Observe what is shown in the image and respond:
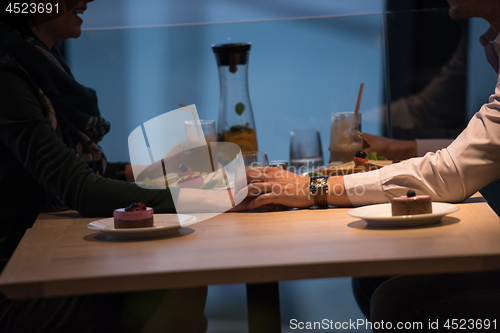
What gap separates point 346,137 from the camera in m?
1.71

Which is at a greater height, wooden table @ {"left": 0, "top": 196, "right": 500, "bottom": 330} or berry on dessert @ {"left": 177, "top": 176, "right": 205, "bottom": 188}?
berry on dessert @ {"left": 177, "top": 176, "right": 205, "bottom": 188}

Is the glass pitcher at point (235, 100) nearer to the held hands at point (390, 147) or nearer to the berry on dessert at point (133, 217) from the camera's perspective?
the held hands at point (390, 147)

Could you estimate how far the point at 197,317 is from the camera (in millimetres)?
1137

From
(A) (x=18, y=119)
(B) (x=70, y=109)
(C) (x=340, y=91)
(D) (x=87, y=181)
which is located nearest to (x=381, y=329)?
(D) (x=87, y=181)

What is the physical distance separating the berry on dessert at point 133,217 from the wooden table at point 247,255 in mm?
40

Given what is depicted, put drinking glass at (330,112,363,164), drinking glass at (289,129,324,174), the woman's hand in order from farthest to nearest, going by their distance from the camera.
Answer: drinking glass at (289,129,324,174) → drinking glass at (330,112,363,164) → the woman's hand

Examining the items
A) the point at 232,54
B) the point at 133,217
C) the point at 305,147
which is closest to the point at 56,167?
the point at 133,217

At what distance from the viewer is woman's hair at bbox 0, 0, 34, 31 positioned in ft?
4.48

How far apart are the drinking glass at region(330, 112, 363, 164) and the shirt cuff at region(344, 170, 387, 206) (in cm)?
58

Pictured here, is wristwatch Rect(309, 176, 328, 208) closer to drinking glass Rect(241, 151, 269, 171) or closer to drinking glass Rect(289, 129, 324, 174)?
drinking glass Rect(241, 151, 269, 171)

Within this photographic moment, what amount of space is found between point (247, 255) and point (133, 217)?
0.29 metres

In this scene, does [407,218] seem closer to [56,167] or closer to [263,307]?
[263,307]

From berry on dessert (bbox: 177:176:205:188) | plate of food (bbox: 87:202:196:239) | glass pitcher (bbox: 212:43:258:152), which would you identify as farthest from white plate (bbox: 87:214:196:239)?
glass pitcher (bbox: 212:43:258:152)

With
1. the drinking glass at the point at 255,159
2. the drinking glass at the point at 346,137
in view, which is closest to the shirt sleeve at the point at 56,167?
the drinking glass at the point at 255,159
